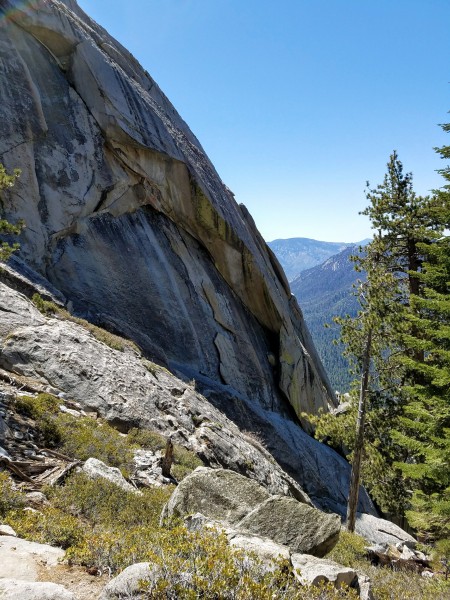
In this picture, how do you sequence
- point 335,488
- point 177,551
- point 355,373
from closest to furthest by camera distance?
point 177,551
point 355,373
point 335,488

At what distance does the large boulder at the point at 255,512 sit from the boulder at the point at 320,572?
3.52ft

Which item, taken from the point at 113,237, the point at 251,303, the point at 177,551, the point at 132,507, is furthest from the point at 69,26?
the point at 177,551

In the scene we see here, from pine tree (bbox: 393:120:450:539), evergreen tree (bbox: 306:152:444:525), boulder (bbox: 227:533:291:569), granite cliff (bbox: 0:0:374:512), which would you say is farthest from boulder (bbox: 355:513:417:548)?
boulder (bbox: 227:533:291:569)

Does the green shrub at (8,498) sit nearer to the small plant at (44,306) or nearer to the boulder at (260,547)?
the boulder at (260,547)

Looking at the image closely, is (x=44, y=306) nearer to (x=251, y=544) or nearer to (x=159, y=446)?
(x=159, y=446)

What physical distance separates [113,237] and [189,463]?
57.1 feet

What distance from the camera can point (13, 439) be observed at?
30.7 ft

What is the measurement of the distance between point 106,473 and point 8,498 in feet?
8.71

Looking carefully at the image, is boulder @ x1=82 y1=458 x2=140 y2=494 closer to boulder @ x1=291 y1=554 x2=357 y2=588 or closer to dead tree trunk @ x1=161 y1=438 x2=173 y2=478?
dead tree trunk @ x1=161 y1=438 x2=173 y2=478

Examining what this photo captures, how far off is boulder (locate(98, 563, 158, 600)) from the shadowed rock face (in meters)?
18.6

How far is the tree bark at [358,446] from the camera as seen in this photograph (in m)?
18.0

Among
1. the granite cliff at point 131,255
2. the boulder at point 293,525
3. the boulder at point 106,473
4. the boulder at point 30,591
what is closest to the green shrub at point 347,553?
the boulder at point 293,525

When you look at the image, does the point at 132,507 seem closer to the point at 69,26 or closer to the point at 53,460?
the point at 53,460

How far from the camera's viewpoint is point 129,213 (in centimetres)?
2875
